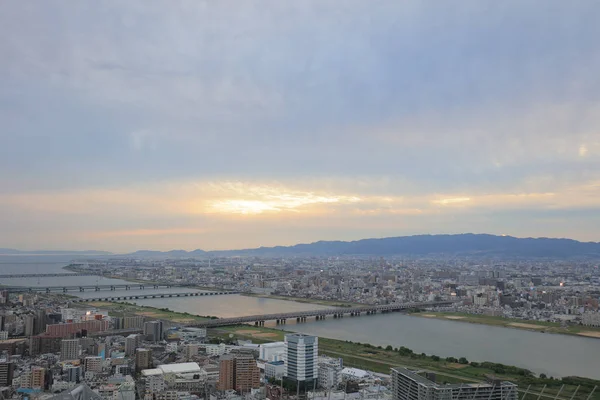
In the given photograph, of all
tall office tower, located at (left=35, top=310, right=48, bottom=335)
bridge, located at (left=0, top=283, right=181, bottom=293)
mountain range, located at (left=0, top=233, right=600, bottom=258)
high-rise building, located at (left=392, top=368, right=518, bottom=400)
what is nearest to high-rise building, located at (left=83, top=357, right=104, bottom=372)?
tall office tower, located at (left=35, top=310, right=48, bottom=335)

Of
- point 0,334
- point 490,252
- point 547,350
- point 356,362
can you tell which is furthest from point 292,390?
point 490,252

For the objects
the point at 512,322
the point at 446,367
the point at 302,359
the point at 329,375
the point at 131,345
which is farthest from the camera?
the point at 512,322

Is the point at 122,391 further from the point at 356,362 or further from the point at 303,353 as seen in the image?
the point at 356,362

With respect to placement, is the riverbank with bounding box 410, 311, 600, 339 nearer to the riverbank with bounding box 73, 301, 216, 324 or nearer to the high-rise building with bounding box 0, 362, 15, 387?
the riverbank with bounding box 73, 301, 216, 324

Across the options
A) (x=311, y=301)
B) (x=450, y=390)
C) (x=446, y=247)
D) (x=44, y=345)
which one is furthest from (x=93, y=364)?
(x=446, y=247)

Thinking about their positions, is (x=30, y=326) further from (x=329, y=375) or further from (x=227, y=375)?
(x=329, y=375)

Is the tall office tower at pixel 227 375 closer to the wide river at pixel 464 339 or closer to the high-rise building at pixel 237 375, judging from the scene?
the high-rise building at pixel 237 375
